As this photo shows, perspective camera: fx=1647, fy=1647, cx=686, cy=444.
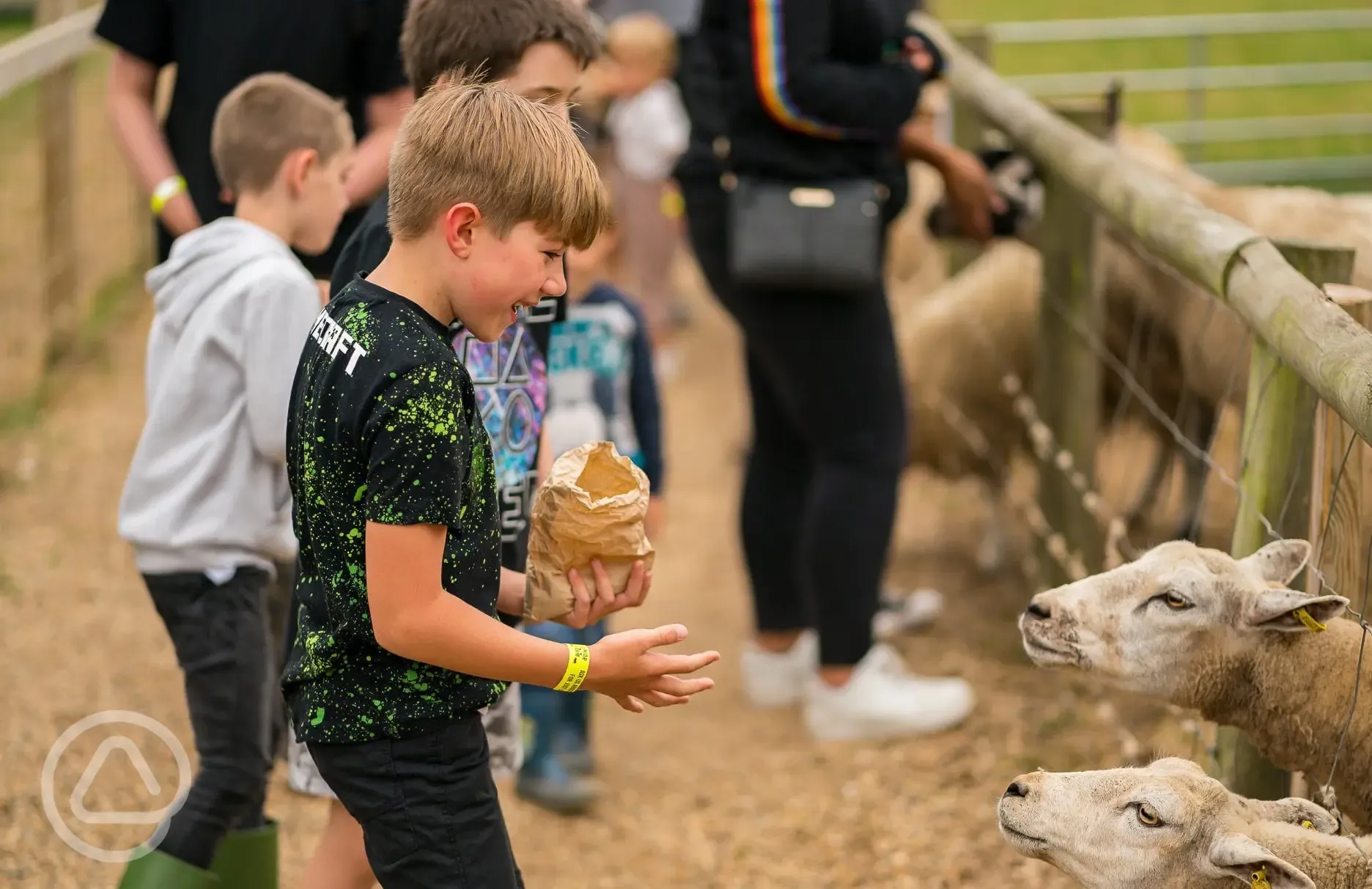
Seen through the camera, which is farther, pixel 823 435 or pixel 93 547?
pixel 93 547

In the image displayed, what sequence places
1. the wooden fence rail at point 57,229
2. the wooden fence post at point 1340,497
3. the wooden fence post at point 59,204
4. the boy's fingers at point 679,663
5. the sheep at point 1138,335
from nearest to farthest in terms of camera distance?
1. the boy's fingers at point 679,663
2. the wooden fence post at point 1340,497
3. the sheep at point 1138,335
4. the wooden fence rail at point 57,229
5. the wooden fence post at point 59,204

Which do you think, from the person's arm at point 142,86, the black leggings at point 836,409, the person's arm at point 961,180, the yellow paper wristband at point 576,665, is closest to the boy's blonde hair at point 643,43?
the person's arm at point 961,180

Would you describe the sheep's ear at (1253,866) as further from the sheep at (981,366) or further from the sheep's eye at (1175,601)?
the sheep at (981,366)

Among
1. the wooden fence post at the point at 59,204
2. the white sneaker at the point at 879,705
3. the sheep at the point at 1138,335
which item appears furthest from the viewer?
the wooden fence post at the point at 59,204

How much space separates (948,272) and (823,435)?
9.47 feet

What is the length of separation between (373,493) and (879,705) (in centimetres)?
245

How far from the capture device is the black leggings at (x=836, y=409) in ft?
12.6

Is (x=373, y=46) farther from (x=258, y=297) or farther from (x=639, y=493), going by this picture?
(x=639, y=493)

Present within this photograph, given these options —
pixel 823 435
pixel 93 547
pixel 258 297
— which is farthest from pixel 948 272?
pixel 258 297

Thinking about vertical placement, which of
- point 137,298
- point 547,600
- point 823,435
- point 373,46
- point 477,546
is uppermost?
point 373,46

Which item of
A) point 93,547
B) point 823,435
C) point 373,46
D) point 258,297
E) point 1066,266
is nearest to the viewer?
point 258,297

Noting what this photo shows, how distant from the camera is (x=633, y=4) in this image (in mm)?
8195

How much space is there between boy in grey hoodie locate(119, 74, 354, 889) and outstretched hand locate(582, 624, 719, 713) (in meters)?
0.84

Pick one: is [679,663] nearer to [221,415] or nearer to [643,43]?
[221,415]
